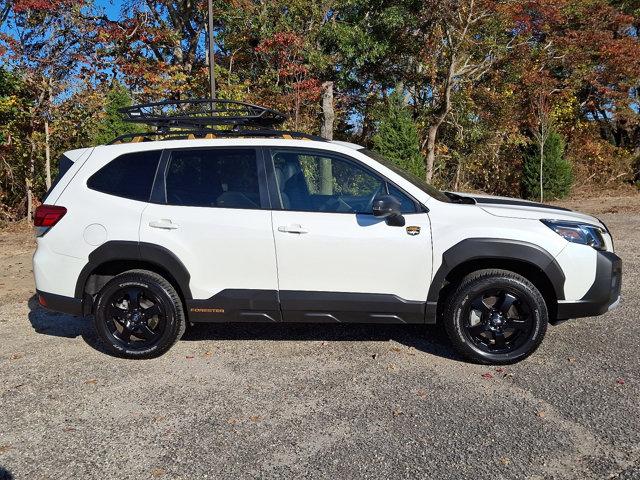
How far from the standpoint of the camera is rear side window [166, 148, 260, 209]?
423 cm

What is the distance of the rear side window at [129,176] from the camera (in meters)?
4.32

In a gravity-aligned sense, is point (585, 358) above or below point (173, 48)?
below

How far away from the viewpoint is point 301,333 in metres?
4.95

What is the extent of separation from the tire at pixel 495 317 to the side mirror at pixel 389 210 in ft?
2.27

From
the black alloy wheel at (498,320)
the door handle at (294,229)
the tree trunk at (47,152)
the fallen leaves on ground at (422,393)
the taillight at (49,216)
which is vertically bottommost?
the fallen leaves on ground at (422,393)

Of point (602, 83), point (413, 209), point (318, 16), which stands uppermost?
point (318, 16)

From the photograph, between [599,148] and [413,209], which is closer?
[413,209]

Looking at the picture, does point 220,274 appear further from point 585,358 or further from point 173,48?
point 173,48

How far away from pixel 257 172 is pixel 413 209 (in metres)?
1.26

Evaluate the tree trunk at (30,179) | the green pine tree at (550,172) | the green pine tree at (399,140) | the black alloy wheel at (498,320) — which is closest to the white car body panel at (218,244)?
the black alloy wheel at (498,320)

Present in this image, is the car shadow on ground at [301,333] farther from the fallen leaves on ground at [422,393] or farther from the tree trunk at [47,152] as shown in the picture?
the tree trunk at [47,152]

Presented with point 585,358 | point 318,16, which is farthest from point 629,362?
point 318,16

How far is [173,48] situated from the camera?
650 inches

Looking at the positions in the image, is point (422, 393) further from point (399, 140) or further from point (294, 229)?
point (399, 140)
